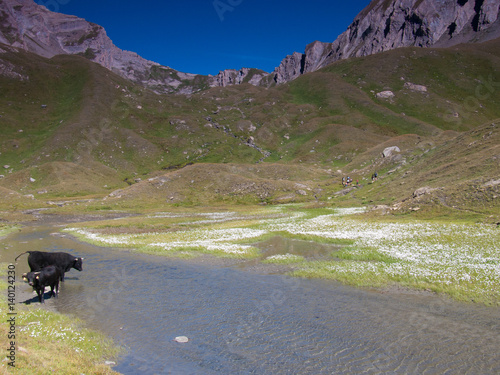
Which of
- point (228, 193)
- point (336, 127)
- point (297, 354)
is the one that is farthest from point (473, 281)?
point (336, 127)

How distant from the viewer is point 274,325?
599 inches

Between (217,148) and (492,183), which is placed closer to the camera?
(492,183)

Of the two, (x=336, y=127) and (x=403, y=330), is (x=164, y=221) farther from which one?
(x=336, y=127)

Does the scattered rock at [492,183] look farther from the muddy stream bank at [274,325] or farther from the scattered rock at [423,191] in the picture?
the muddy stream bank at [274,325]

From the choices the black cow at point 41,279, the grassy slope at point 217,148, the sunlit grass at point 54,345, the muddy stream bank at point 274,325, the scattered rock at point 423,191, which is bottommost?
the muddy stream bank at point 274,325

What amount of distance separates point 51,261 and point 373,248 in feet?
88.9

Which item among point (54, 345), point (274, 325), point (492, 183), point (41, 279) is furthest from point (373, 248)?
point (41, 279)

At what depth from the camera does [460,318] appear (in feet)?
50.4

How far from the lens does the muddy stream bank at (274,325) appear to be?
1179 centimetres

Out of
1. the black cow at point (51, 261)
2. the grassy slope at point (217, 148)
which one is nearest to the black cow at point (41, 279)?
the black cow at point (51, 261)

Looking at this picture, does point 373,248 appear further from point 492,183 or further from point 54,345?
point 54,345

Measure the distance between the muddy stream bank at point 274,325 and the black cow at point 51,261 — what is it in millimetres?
1139

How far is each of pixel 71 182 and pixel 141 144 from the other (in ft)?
193

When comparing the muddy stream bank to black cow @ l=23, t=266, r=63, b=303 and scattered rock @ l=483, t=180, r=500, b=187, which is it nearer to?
black cow @ l=23, t=266, r=63, b=303
